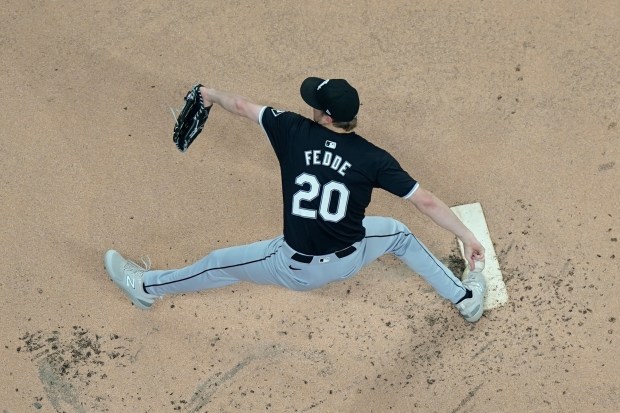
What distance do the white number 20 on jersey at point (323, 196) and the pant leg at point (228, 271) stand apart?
0.40 metres

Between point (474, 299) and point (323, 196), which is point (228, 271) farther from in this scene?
point (474, 299)

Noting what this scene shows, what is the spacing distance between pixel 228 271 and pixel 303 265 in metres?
0.50

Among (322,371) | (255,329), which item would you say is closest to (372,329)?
(322,371)

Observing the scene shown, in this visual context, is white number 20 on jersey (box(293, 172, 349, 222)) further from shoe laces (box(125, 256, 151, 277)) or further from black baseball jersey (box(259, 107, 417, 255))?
shoe laces (box(125, 256, 151, 277))

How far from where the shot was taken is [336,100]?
335 cm

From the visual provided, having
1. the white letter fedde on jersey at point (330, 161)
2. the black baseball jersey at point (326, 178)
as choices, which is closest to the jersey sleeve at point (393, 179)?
the black baseball jersey at point (326, 178)

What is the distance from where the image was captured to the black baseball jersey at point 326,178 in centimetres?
344

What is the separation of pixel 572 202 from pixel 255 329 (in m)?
2.19

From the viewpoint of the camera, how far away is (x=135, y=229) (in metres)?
4.66

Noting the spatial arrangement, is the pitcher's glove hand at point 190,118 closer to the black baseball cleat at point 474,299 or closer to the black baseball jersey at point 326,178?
the black baseball jersey at point 326,178

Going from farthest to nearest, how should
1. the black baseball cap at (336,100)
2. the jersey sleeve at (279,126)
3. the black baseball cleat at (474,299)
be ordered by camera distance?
1. the black baseball cleat at (474,299)
2. the jersey sleeve at (279,126)
3. the black baseball cap at (336,100)

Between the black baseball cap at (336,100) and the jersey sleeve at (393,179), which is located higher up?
the black baseball cap at (336,100)

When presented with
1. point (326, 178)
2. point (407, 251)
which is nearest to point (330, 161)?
point (326, 178)

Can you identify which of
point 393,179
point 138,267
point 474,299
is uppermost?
point 393,179
